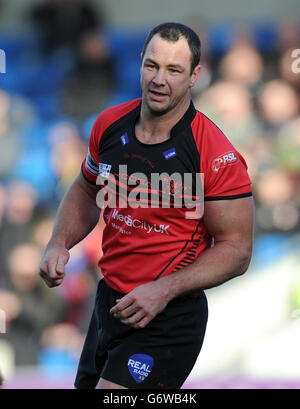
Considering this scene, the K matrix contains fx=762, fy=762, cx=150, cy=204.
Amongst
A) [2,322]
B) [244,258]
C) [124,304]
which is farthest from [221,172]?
[2,322]

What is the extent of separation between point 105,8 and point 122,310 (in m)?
8.60

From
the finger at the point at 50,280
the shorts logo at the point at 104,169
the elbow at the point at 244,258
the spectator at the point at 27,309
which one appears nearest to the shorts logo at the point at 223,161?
the elbow at the point at 244,258

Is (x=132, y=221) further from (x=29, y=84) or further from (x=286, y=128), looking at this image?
(x=29, y=84)

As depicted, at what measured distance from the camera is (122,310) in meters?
3.32

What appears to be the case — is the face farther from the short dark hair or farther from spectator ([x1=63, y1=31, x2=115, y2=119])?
spectator ([x1=63, y1=31, x2=115, y2=119])

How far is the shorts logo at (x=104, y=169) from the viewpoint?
372 centimetres

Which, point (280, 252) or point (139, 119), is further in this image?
point (280, 252)

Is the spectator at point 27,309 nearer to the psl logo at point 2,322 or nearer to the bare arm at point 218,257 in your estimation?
the psl logo at point 2,322

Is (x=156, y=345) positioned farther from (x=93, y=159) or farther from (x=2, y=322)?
(x=2, y=322)

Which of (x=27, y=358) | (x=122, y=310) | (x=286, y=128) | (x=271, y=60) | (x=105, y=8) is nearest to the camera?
(x=122, y=310)

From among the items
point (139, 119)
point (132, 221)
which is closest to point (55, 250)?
point (132, 221)

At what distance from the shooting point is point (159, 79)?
346 centimetres

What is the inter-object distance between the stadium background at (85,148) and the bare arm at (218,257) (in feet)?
10.1
